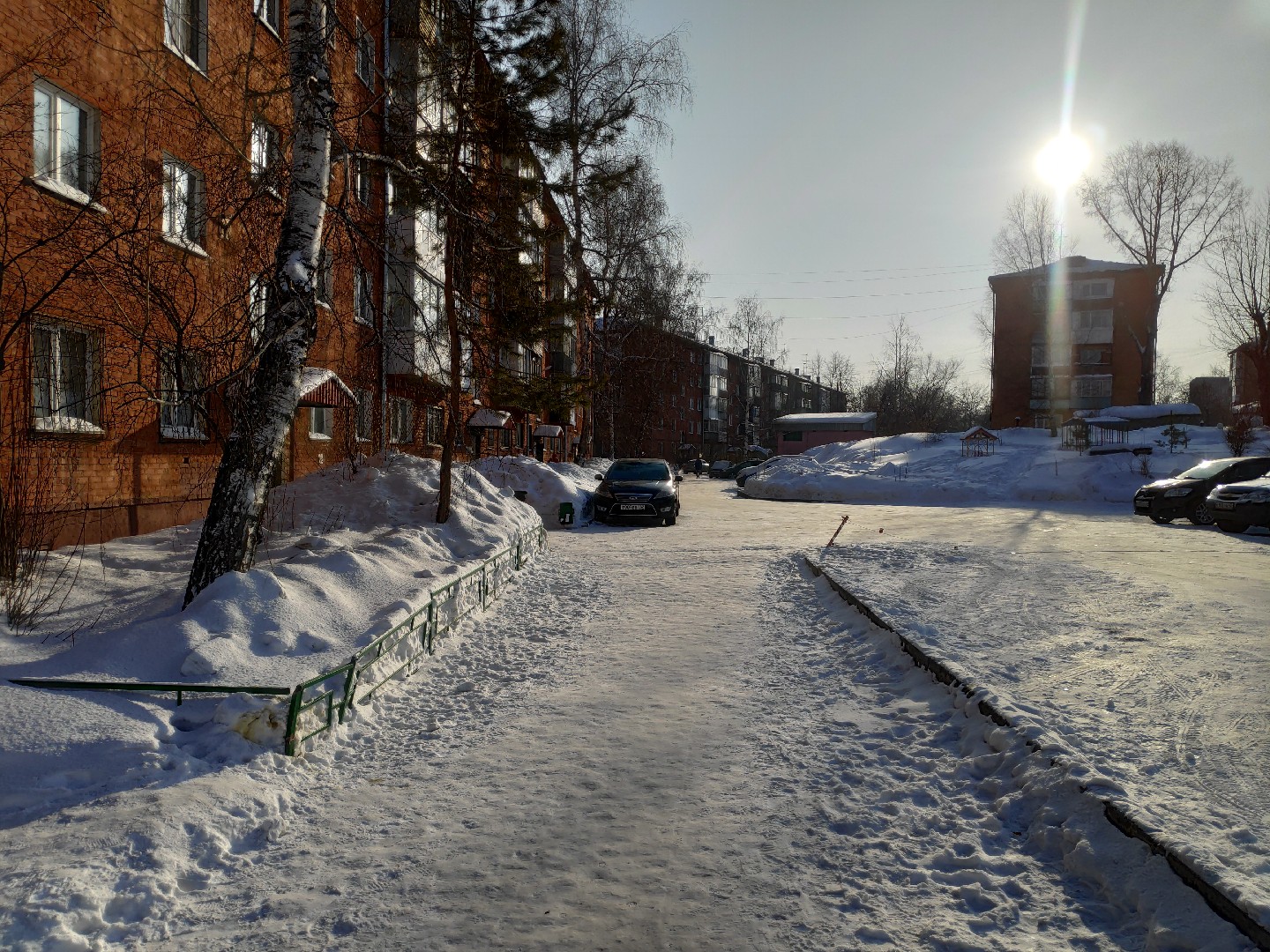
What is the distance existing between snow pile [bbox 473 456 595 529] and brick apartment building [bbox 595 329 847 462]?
17098 mm

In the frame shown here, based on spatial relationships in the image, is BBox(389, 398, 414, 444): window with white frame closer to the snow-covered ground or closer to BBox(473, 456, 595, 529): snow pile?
BBox(473, 456, 595, 529): snow pile

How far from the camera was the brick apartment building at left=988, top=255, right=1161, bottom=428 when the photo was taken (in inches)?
2124

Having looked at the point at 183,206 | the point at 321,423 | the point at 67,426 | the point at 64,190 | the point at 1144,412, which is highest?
the point at 64,190

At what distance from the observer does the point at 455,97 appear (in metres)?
11.1

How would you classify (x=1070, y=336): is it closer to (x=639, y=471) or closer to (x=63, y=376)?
(x=639, y=471)

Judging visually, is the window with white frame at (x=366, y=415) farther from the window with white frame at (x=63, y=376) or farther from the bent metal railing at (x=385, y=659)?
the bent metal railing at (x=385, y=659)

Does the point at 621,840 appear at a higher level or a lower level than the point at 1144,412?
lower

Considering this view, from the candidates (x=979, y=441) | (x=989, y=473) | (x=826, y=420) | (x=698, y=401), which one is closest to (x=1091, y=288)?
(x=826, y=420)

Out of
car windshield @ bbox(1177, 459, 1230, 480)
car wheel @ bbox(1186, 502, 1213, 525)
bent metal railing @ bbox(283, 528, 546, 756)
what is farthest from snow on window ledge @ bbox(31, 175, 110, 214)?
car windshield @ bbox(1177, 459, 1230, 480)

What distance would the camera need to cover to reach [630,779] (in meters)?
3.96

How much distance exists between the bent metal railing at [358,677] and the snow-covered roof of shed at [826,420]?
209 ft

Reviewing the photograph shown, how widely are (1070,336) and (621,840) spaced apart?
60782 mm

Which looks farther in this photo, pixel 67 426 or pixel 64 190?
pixel 67 426

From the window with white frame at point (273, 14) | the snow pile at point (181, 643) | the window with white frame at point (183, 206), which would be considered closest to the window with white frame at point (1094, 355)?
the window with white frame at point (273, 14)
